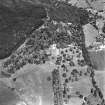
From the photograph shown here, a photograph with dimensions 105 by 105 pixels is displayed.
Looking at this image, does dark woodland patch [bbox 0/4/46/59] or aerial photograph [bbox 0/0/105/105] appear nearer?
aerial photograph [bbox 0/0/105/105]

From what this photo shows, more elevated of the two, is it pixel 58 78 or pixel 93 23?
pixel 93 23

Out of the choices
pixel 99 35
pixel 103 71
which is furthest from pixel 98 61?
pixel 99 35

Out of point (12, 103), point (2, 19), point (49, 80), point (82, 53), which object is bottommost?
point (12, 103)

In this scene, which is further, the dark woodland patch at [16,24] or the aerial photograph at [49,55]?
the dark woodland patch at [16,24]

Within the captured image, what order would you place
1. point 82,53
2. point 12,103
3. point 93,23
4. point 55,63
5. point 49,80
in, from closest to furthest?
point 12,103 → point 49,80 → point 55,63 → point 82,53 → point 93,23

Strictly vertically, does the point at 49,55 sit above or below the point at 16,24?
below

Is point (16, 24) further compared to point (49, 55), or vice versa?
point (16, 24)

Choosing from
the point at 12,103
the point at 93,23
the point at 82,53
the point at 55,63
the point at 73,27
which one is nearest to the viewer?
the point at 12,103

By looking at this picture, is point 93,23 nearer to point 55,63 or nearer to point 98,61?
point 98,61
